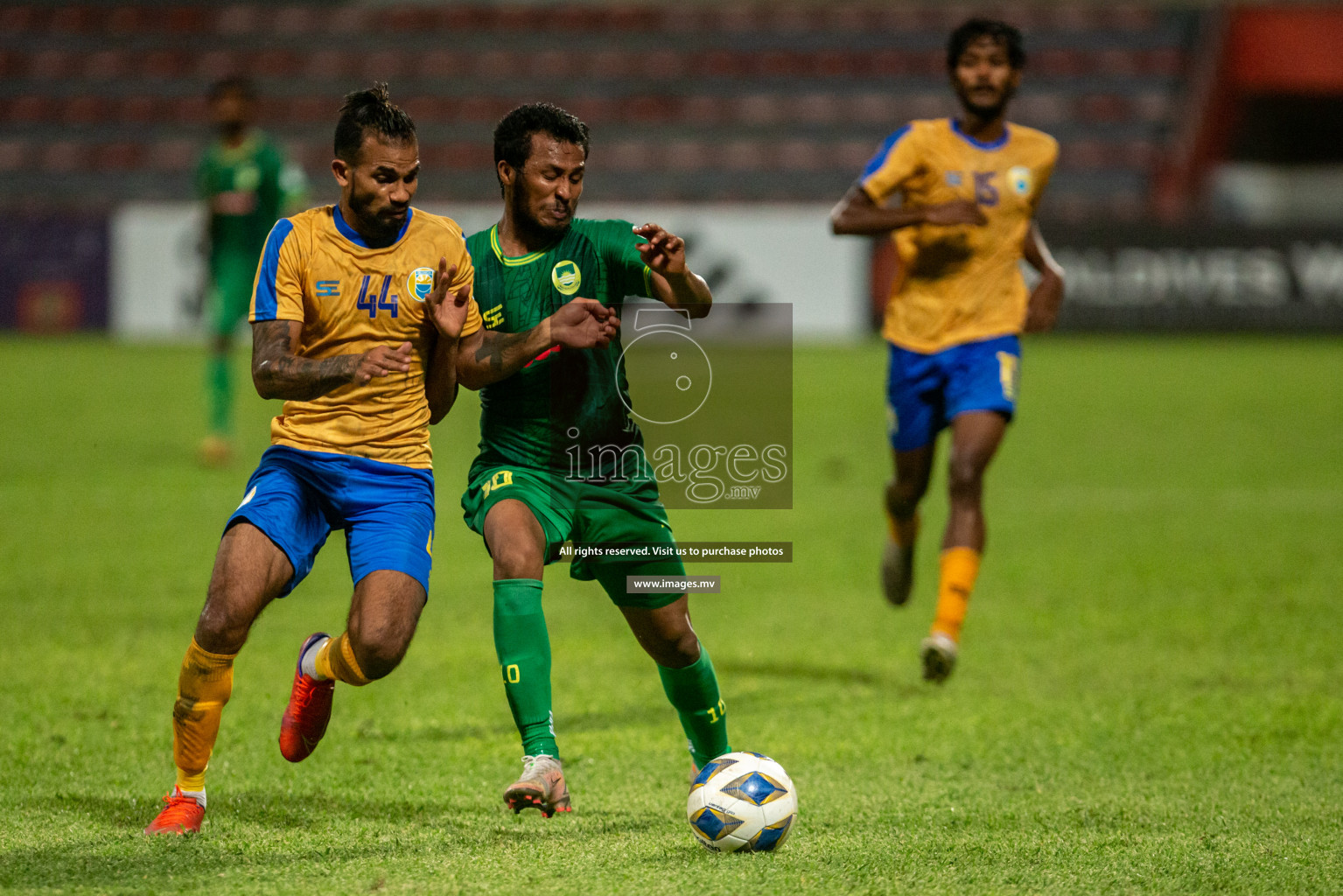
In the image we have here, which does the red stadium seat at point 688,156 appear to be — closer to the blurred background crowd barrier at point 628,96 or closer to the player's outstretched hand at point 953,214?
the blurred background crowd barrier at point 628,96

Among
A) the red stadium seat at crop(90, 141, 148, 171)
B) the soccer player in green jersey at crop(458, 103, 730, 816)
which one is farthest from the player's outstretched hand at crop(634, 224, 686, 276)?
the red stadium seat at crop(90, 141, 148, 171)

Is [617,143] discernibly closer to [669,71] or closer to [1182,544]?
[669,71]

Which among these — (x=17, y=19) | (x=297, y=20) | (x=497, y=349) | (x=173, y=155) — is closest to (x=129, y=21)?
(x=17, y=19)

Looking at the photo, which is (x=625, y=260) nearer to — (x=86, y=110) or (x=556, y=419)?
(x=556, y=419)

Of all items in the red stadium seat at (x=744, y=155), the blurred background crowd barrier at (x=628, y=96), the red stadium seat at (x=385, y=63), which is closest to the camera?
the blurred background crowd barrier at (x=628, y=96)

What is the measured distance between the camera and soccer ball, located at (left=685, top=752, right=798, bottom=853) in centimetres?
377

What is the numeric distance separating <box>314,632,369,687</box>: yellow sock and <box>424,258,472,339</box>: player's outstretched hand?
0.83 metres

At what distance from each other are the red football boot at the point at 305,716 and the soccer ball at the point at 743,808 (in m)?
1.14

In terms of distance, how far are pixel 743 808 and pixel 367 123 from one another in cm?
195

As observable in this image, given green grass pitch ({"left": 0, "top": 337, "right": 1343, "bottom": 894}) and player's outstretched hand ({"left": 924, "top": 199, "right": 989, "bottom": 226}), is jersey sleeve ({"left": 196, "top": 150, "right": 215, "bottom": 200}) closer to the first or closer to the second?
green grass pitch ({"left": 0, "top": 337, "right": 1343, "bottom": 894})

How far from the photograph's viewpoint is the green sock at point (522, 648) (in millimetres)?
4043

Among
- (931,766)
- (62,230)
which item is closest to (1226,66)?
(62,230)

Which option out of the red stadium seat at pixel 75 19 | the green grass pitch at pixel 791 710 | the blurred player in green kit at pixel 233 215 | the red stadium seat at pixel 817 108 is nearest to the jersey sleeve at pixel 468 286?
the green grass pitch at pixel 791 710

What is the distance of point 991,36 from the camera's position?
20.5ft
